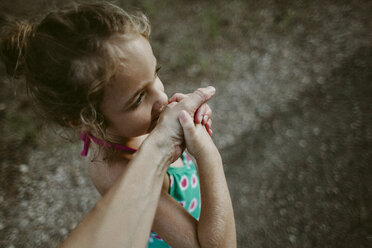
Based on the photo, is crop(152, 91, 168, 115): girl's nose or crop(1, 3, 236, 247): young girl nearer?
crop(1, 3, 236, 247): young girl

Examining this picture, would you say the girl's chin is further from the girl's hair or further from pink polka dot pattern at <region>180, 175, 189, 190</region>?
pink polka dot pattern at <region>180, 175, 189, 190</region>

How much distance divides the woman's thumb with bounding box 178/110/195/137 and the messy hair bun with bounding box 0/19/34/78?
0.72 metres

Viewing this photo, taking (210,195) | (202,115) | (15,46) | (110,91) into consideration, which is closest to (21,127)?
(15,46)

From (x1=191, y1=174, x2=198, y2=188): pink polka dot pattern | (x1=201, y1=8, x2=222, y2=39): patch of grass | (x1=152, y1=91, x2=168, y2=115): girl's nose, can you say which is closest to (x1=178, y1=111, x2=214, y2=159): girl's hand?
(x1=152, y1=91, x2=168, y2=115): girl's nose

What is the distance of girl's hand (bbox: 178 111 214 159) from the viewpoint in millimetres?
1229

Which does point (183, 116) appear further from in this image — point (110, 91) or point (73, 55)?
point (73, 55)

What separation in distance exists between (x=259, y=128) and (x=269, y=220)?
96 centimetres

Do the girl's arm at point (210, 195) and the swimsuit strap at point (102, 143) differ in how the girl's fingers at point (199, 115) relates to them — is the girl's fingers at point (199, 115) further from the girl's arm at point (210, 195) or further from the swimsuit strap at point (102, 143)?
the swimsuit strap at point (102, 143)

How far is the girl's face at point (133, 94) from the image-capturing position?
1.12 meters

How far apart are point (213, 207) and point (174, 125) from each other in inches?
15.9

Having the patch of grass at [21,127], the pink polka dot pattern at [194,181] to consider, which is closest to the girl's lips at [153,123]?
the pink polka dot pattern at [194,181]

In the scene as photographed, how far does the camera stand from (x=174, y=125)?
4.09ft

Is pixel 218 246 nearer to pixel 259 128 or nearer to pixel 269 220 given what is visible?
pixel 269 220

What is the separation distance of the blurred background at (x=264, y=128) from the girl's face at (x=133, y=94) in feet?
3.11
